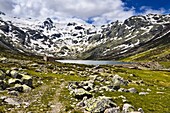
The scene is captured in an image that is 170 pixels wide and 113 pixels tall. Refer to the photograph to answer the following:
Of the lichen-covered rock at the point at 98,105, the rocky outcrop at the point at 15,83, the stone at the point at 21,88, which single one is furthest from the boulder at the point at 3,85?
the lichen-covered rock at the point at 98,105

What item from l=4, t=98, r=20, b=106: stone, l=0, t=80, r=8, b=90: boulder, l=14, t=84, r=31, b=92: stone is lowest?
l=4, t=98, r=20, b=106: stone

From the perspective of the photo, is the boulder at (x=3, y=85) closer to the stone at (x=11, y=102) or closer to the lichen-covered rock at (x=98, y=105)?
the stone at (x=11, y=102)

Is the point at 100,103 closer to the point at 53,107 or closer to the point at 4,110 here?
the point at 53,107

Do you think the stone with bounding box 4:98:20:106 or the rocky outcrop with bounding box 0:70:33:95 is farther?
the rocky outcrop with bounding box 0:70:33:95

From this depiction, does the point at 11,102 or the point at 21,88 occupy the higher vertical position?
the point at 21,88

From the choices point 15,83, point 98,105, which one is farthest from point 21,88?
point 98,105

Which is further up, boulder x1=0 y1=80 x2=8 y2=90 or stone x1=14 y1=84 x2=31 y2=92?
boulder x1=0 y1=80 x2=8 y2=90

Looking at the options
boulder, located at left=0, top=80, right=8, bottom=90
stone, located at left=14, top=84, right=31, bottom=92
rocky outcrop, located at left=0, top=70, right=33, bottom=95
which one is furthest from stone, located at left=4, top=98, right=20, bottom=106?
boulder, located at left=0, top=80, right=8, bottom=90

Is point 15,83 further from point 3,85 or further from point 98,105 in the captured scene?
point 98,105

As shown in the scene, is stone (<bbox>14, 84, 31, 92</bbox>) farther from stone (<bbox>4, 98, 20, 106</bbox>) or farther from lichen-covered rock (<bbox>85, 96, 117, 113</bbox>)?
lichen-covered rock (<bbox>85, 96, 117, 113</bbox>)

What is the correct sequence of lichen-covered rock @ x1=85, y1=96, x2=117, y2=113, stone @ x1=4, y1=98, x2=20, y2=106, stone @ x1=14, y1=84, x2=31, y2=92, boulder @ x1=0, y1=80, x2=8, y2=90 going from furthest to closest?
boulder @ x1=0, y1=80, x2=8, y2=90 < stone @ x1=14, y1=84, x2=31, y2=92 < stone @ x1=4, y1=98, x2=20, y2=106 < lichen-covered rock @ x1=85, y1=96, x2=117, y2=113

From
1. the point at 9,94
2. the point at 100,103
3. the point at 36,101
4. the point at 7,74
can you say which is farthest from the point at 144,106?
the point at 7,74

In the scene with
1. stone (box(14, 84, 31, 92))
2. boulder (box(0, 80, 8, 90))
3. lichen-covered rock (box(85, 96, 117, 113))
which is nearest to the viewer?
lichen-covered rock (box(85, 96, 117, 113))

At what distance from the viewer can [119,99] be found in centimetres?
3406
